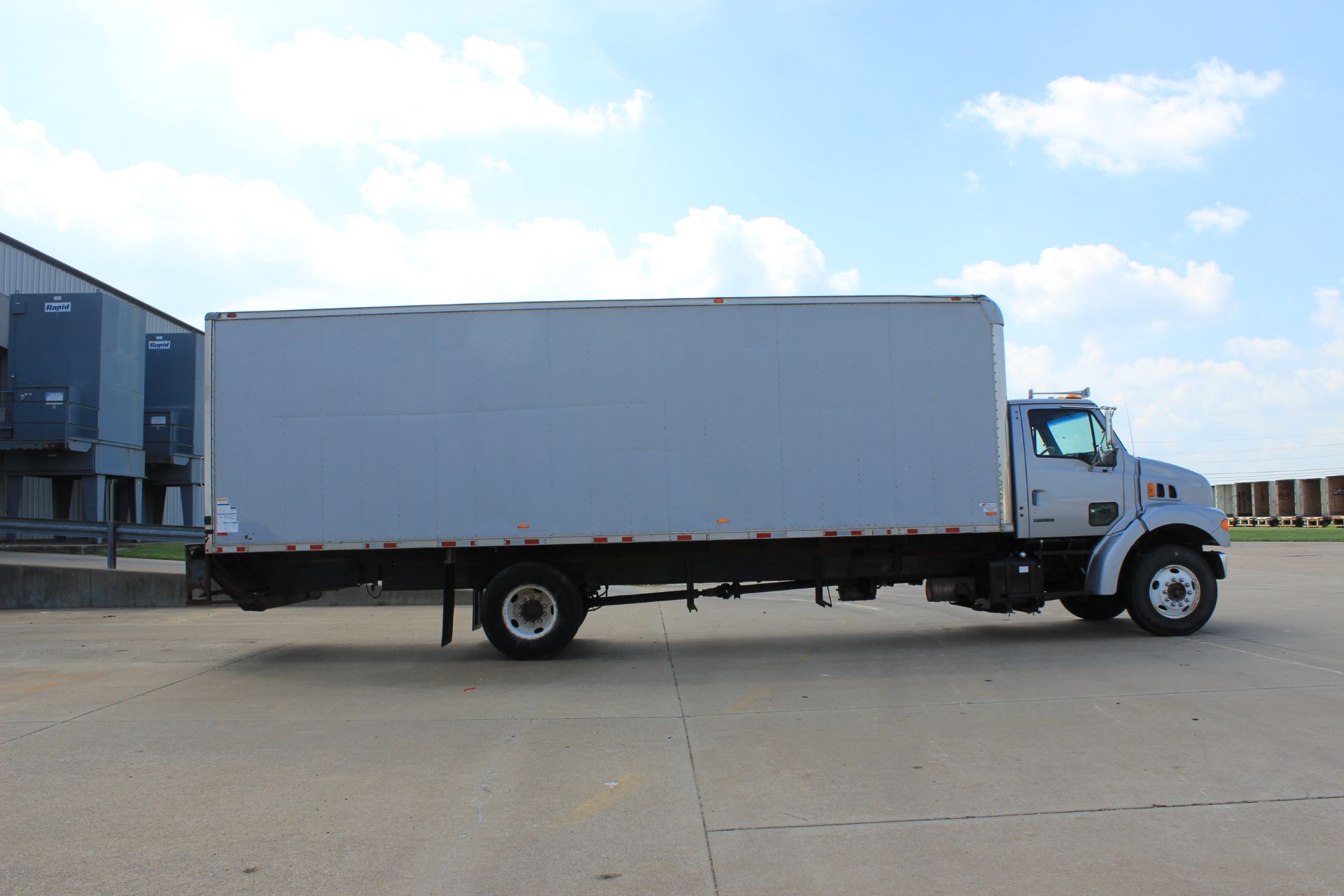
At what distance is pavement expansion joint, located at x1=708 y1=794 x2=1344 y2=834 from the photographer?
4.48m

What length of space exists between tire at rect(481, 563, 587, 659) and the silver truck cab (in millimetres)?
4766

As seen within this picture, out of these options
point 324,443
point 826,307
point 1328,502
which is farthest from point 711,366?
point 1328,502

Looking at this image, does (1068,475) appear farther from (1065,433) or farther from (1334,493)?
(1334,493)

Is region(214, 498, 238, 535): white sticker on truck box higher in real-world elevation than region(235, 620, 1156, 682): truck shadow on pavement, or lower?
higher

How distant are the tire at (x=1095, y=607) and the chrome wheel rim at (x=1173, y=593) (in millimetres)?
686

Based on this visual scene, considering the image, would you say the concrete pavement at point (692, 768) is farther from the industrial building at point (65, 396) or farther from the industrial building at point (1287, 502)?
the industrial building at point (1287, 502)

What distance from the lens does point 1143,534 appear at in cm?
980

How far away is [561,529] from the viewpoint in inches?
356

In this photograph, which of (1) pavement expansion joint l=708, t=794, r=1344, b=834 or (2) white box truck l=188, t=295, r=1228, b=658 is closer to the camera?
(1) pavement expansion joint l=708, t=794, r=1344, b=834

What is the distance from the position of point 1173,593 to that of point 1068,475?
1637mm

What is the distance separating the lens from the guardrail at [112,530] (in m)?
14.3

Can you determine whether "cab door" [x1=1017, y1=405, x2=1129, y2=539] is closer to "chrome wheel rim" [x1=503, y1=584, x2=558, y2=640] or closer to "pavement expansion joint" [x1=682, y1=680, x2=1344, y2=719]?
"pavement expansion joint" [x1=682, y1=680, x2=1344, y2=719]

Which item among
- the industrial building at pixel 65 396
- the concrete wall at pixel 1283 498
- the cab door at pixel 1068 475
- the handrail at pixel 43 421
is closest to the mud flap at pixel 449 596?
the cab door at pixel 1068 475

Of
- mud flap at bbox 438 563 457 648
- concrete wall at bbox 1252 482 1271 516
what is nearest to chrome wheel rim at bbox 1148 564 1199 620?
mud flap at bbox 438 563 457 648
